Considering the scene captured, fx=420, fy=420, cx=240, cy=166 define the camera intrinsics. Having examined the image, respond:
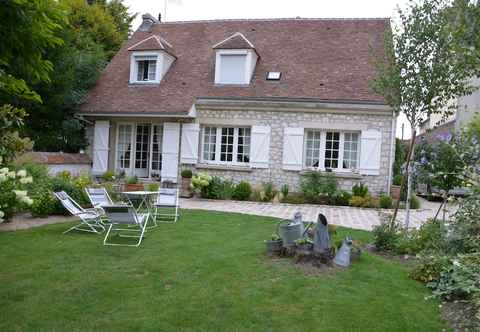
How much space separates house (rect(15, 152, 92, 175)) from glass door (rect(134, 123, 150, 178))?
64.2 inches

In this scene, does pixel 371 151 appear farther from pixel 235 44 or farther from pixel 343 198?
pixel 235 44

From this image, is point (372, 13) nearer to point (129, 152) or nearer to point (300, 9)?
point (300, 9)

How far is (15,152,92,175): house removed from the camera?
38.5 ft

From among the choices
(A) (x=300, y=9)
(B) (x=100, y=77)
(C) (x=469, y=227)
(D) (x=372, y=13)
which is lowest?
(C) (x=469, y=227)

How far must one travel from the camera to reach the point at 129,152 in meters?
14.8

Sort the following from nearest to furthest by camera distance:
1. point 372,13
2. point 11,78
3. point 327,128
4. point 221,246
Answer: point 11,78 < point 221,246 < point 327,128 < point 372,13

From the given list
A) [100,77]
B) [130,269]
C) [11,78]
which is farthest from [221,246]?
[100,77]

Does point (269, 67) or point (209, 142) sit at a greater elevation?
point (269, 67)

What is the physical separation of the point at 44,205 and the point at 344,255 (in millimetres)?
6073

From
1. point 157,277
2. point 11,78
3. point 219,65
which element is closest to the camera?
point 11,78

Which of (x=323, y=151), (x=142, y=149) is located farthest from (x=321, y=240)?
(x=142, y=149)

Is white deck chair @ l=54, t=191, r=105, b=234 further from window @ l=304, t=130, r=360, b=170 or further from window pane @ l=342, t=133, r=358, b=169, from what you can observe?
window pane @ l=342, t=133, r=358, b=169

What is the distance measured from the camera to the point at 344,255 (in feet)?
17.7

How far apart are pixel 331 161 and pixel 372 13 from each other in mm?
6334
